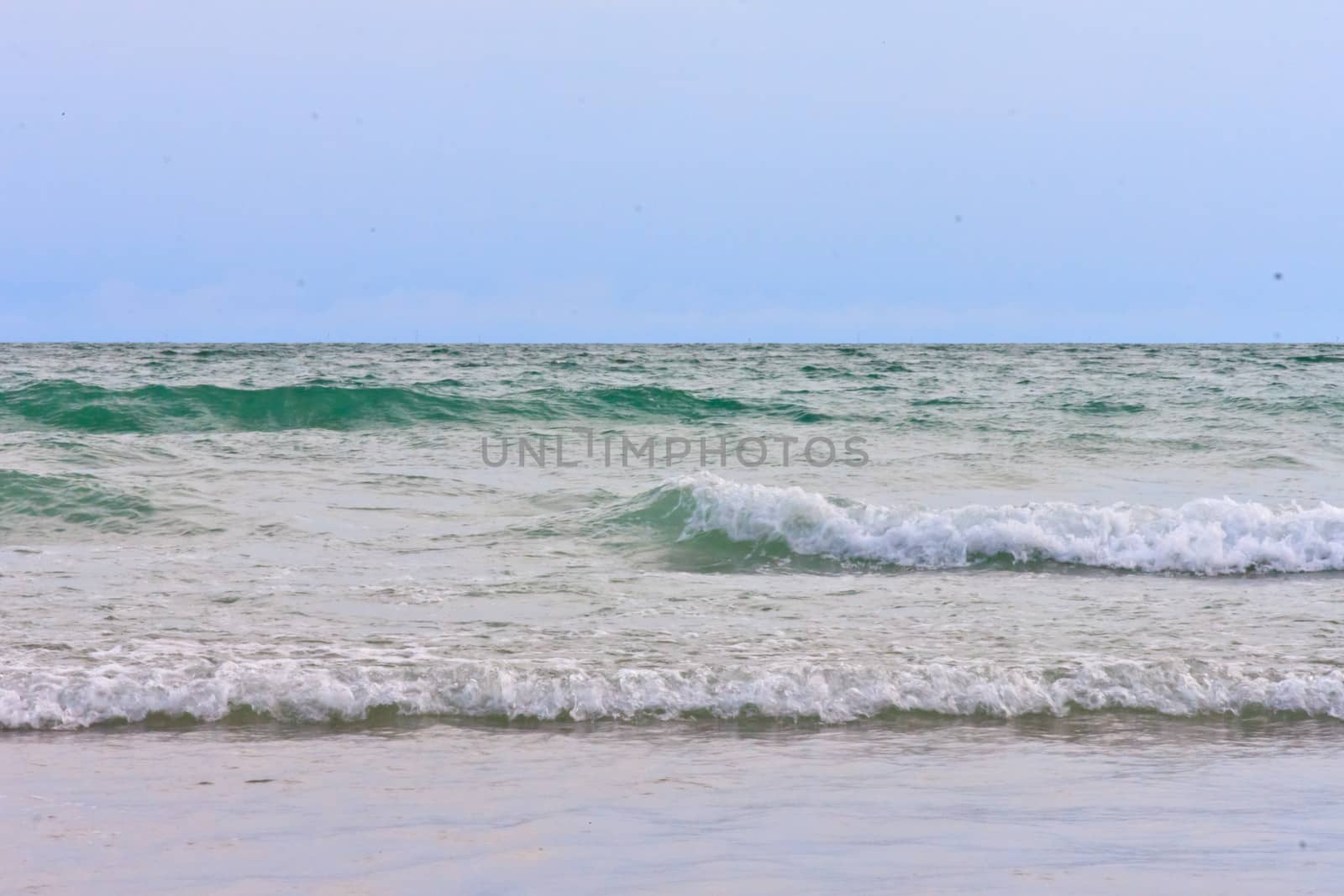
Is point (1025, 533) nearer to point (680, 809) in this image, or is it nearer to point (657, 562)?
point (657, 562)

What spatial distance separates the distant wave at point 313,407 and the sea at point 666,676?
12.3ft

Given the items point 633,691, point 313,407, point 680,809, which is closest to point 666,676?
point 633,691

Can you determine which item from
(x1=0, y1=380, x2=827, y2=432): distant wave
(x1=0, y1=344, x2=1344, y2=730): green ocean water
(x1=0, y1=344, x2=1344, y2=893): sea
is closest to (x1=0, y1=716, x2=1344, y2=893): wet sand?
(x1=0, y1=344, x2=1344, y2=893): sea

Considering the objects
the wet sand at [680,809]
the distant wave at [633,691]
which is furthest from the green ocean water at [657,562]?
the wet sand at [680,809]

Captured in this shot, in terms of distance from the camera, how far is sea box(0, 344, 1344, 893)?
3.12 m

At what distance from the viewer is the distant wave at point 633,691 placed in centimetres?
450

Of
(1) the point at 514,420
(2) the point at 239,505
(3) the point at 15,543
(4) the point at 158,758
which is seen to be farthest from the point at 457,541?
(1) the point at 514,420

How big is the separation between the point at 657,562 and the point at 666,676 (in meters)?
3.08

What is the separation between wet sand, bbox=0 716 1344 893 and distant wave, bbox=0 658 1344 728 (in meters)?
0.15

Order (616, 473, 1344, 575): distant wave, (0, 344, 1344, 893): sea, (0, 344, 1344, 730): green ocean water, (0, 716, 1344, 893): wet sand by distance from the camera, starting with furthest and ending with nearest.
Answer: (616, 473, 1344, 575): distant wave, (0, 344, 1344, 730): green ocean water, (0, 344, 1344, 893): sea, (0, 716, 1344, 893): wet sand

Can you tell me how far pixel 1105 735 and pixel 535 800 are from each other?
2.16m

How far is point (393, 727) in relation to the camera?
14.4 ft

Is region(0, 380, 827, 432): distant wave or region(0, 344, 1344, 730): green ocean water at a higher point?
region(0, 380, 827, 432): distant wave

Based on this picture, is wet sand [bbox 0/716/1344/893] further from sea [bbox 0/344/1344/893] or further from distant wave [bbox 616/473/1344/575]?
distant wave [bbox 616/473/1344/575]
